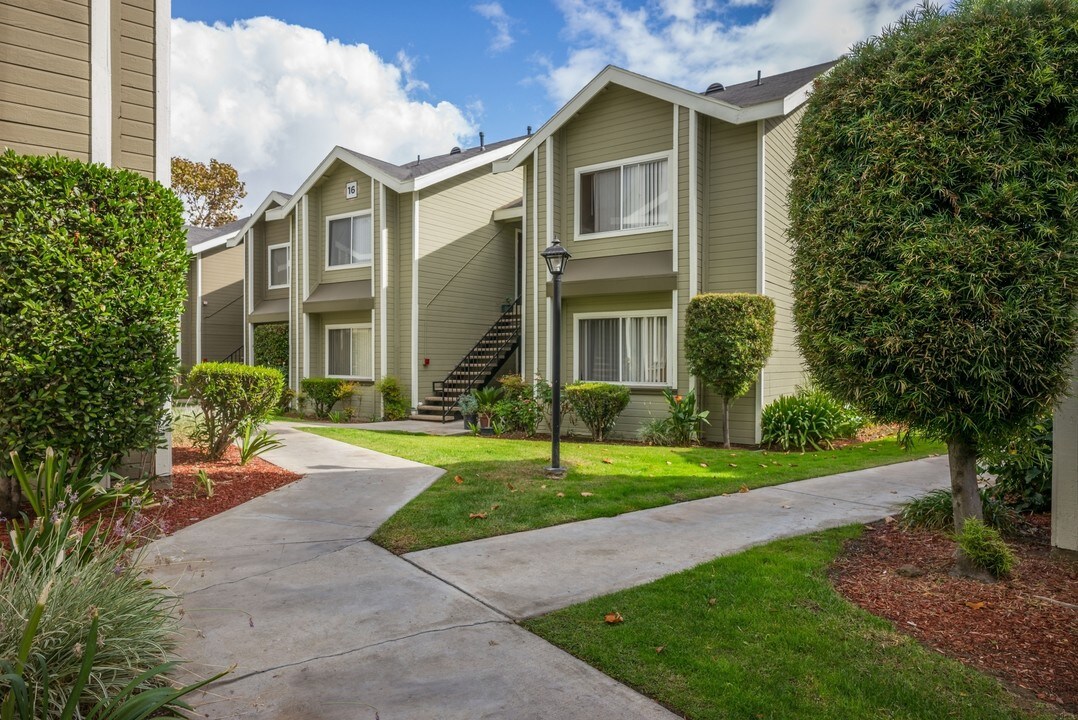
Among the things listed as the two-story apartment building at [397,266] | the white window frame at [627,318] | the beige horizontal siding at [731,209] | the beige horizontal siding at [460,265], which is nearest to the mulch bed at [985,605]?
the white window frame at [627,318]

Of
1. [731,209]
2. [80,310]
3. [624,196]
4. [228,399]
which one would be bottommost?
[228,399]

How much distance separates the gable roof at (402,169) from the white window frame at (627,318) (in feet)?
18.6

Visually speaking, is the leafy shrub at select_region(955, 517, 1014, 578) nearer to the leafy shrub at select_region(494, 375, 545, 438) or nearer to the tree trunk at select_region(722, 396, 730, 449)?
the tree trunk at select_region(722, 396, 730, 449)

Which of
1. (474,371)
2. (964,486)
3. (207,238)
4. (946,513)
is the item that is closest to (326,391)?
(474,371)

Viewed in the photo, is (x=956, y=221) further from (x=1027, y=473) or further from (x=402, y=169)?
(x=402, y=169)

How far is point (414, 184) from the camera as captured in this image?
15.0m

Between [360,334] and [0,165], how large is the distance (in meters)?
11.9

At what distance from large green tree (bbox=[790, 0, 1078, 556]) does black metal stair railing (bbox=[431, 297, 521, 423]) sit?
11.1m

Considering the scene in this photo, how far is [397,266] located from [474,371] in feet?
11.0

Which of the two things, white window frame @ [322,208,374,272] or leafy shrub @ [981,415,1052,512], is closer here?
leafy shrub @ [981,415,1052,512]

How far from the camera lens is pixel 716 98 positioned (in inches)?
497

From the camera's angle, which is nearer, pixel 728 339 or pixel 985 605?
pixel 985 605

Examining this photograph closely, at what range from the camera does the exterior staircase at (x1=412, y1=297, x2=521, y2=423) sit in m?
14.9

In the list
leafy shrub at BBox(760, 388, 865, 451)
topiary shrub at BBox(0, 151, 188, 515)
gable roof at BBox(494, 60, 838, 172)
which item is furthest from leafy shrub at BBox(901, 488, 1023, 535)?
topiary shrub at BBox(0, 151, 188, 515)
